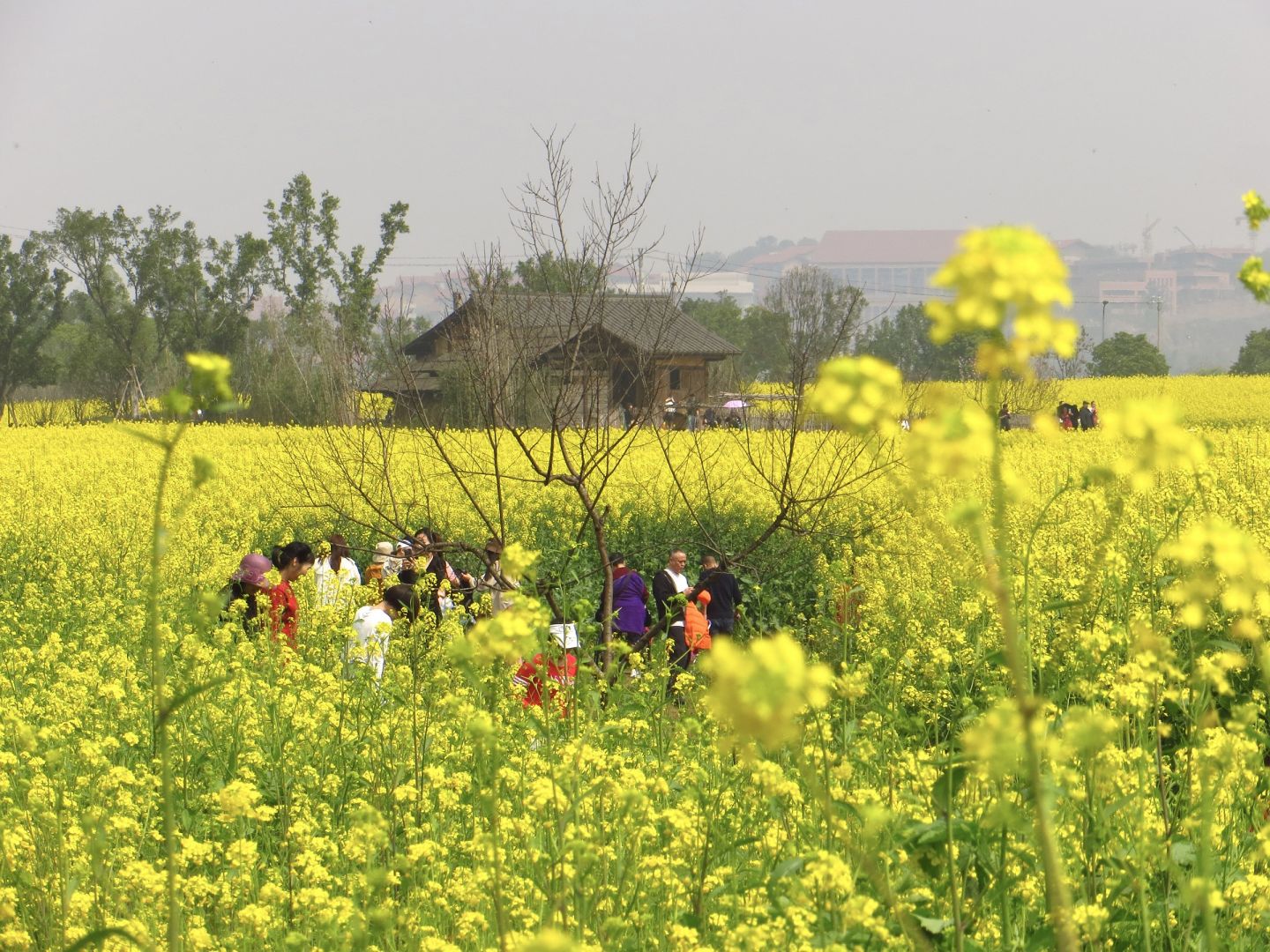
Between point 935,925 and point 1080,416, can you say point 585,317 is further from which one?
point 1080,416

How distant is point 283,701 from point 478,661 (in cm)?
334

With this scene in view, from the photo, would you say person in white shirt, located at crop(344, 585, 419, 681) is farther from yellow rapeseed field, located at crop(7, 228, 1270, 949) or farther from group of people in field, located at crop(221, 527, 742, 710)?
yellow rapeseed field, located at crop(7, 228, 1270, 949)

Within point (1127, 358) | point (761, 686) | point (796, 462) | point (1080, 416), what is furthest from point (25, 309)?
point (761, 686)

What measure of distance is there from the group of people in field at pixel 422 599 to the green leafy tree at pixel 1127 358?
7304 cm

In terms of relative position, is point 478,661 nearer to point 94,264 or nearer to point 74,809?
point 74,809

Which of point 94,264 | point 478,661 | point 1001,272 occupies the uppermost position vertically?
point 94,264

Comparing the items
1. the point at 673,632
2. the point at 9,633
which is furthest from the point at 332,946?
the point at 673,632

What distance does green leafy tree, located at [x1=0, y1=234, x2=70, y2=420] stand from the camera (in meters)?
60.5

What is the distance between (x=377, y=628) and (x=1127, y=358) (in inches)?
3158

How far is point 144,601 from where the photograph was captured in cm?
895

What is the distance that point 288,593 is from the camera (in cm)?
836

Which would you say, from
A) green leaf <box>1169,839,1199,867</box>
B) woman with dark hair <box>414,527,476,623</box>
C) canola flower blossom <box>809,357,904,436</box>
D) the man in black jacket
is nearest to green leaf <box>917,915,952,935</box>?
green leaf <box>1169,839,1199,867</box>

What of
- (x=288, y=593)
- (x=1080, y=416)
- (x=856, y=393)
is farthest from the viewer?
(x=1080, y=416)

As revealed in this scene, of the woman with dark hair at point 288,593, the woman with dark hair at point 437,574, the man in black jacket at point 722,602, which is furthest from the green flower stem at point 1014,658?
the man in black jacket at point 722,602
